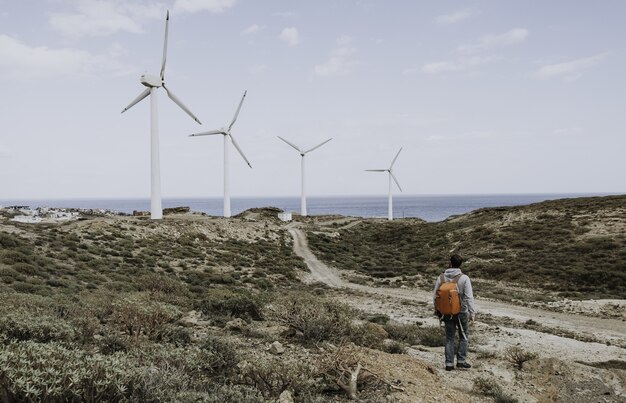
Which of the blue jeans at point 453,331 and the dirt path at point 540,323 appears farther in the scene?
the dirt path at point 540,323

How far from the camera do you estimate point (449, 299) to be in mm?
10547

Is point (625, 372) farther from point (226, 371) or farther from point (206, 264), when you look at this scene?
point (206, 264)

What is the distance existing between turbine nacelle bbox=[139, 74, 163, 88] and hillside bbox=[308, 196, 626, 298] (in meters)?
28.5

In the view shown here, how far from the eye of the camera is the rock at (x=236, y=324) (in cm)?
1366

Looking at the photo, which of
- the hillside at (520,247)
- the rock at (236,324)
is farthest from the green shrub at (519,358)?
the hillside at (520,247)

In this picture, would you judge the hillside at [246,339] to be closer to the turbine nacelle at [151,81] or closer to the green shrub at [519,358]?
the green shrub at [519,358]

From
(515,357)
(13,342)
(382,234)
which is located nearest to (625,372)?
(515,357)

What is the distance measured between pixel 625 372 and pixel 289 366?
9815 millimetres

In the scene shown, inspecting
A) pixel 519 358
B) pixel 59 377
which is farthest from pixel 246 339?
pixel 519 358

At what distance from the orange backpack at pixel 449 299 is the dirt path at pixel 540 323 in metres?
5.21

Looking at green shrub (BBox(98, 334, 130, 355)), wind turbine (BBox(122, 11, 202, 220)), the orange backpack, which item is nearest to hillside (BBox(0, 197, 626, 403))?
green shrub (BBox(98, 334, 130, 355))

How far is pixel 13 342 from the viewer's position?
763cm

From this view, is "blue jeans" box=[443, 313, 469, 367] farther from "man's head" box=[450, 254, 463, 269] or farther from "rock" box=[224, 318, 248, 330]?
"rock" box=[224, 318, 248, 330]

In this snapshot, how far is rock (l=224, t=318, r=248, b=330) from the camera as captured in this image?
44.8ft
